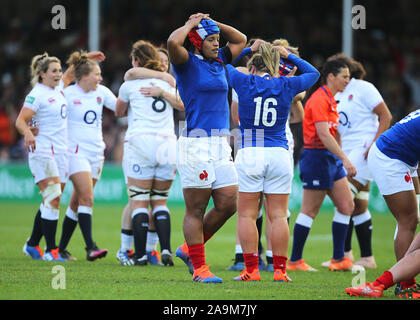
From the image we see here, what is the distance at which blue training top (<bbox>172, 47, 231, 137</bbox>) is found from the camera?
6438mm

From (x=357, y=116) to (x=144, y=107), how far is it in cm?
272

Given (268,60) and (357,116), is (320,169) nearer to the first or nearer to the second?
(357,116)

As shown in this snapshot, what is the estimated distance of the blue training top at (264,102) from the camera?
6.71 metres

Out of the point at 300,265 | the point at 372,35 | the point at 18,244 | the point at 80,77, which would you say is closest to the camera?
the point at 300,265

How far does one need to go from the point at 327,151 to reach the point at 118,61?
1228 cm

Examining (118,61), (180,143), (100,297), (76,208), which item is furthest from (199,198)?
(118,61)

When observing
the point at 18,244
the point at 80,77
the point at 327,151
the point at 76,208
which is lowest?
the point at 18,244

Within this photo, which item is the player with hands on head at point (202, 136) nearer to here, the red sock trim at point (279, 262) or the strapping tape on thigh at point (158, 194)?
the red sock trim at point (279, 262)

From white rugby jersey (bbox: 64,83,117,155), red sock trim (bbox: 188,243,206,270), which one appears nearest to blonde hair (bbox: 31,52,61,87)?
white rugby jersey (bbox: 64,83,117,155)

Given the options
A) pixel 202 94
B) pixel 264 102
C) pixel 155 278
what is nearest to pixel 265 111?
pixel 264 102

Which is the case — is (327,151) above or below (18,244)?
above

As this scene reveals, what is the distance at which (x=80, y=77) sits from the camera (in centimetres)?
888

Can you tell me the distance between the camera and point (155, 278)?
22.7 ft

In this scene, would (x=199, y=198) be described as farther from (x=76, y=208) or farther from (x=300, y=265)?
(x=76, y=208)
